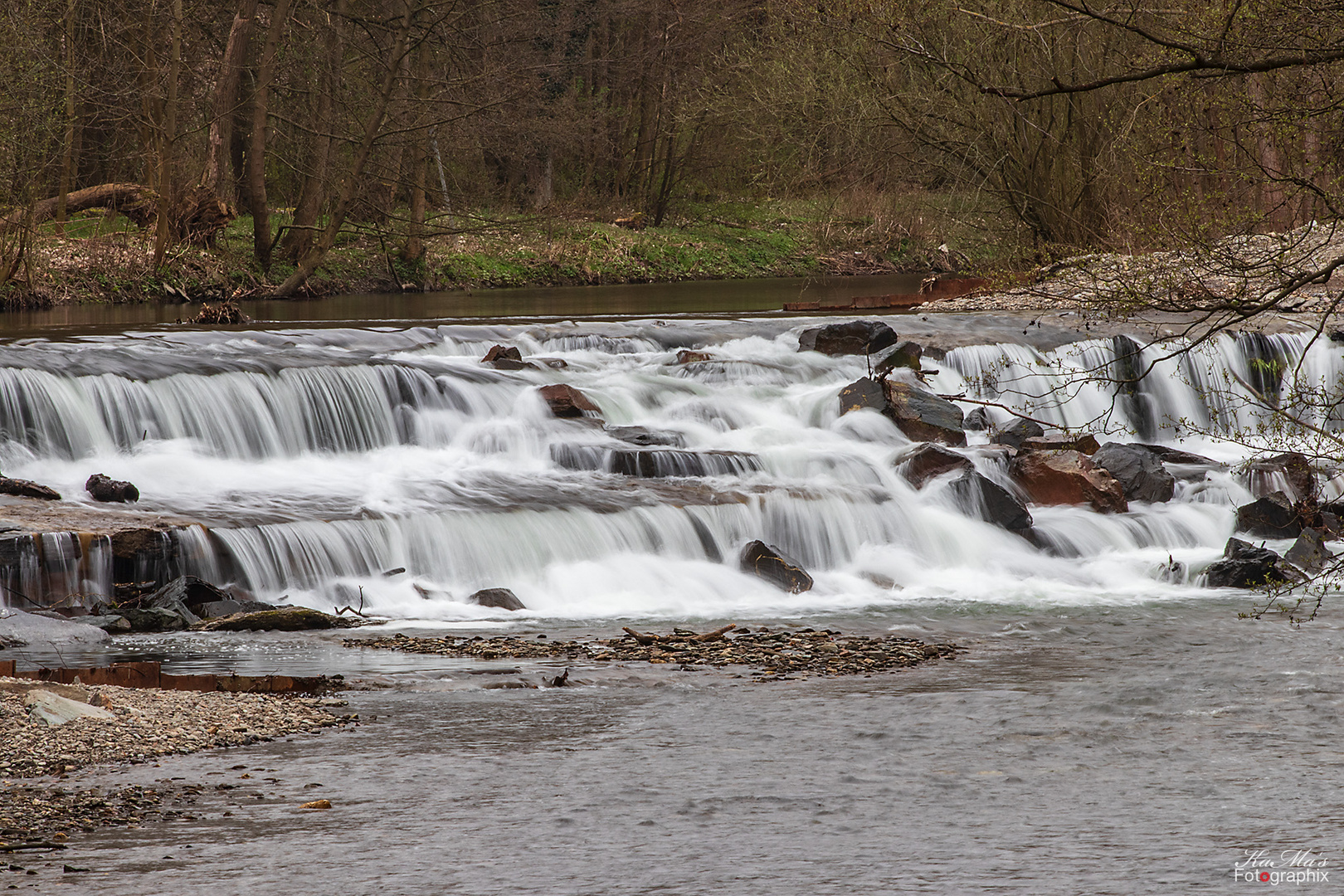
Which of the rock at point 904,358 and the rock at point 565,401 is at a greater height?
the rock at point 904,358

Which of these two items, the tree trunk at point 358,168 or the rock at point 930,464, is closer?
the rock at point 930,464

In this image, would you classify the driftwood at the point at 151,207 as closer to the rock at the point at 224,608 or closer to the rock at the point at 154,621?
the rock at the point at 224,608

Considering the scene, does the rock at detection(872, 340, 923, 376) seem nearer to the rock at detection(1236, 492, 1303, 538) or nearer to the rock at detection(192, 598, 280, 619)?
the rock at detection(1236, 492, 1303, 538)

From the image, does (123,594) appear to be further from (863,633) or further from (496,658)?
(863,633)

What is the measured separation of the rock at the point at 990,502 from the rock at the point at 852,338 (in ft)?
17.3

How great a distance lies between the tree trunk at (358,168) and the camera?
2573 centimetres

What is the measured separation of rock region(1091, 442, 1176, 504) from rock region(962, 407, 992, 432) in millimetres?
1844

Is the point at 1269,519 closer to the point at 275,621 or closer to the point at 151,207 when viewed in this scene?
the point at 275,621

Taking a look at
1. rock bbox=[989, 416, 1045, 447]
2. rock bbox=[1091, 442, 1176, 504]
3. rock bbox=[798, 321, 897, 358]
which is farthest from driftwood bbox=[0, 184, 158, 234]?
rock bbox=[1091, 442, 1176, 504]

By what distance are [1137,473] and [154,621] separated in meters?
9.60

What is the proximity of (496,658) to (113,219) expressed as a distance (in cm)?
2349

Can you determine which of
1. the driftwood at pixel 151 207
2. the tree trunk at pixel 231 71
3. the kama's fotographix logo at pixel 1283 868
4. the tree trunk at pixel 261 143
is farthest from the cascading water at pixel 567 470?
the tree trunk at pixel 231 71

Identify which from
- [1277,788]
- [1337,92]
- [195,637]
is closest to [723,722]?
[1277,788]

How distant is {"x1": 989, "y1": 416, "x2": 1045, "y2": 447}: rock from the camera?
1562 centimetres
